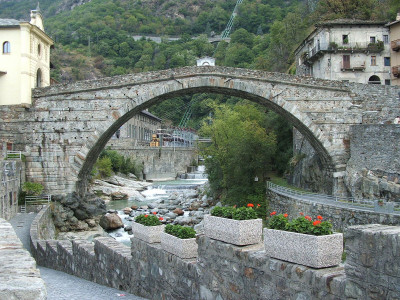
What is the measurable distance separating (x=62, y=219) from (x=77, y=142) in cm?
352

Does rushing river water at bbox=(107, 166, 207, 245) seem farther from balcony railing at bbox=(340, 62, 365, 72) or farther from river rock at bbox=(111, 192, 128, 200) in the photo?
balcony railing at bbox=(340, 62, 365, 72)

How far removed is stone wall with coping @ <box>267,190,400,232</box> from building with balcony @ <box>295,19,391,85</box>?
10.6 meters

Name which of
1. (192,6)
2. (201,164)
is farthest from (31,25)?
(192,6)

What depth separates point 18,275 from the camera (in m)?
2.96

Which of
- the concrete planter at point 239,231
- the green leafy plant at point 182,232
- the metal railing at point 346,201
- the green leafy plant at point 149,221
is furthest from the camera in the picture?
the metal railing at point 346,201

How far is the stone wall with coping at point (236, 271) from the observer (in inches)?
136

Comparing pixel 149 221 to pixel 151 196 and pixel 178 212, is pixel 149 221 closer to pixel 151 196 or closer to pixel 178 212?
pixel 178 212

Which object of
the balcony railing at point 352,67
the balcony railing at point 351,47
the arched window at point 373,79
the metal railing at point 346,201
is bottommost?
the metal railing at point 346,201

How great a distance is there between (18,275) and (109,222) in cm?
1970

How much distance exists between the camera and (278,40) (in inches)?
1642

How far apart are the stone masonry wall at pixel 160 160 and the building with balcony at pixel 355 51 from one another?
82.9 ft

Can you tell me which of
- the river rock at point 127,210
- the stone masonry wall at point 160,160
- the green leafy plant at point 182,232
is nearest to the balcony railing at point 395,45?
the river rock at point 127,210

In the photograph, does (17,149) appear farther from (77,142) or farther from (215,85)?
(215,85)

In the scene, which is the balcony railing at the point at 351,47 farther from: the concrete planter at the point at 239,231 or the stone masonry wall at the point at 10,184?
the concrete planter at the point at 239,231
